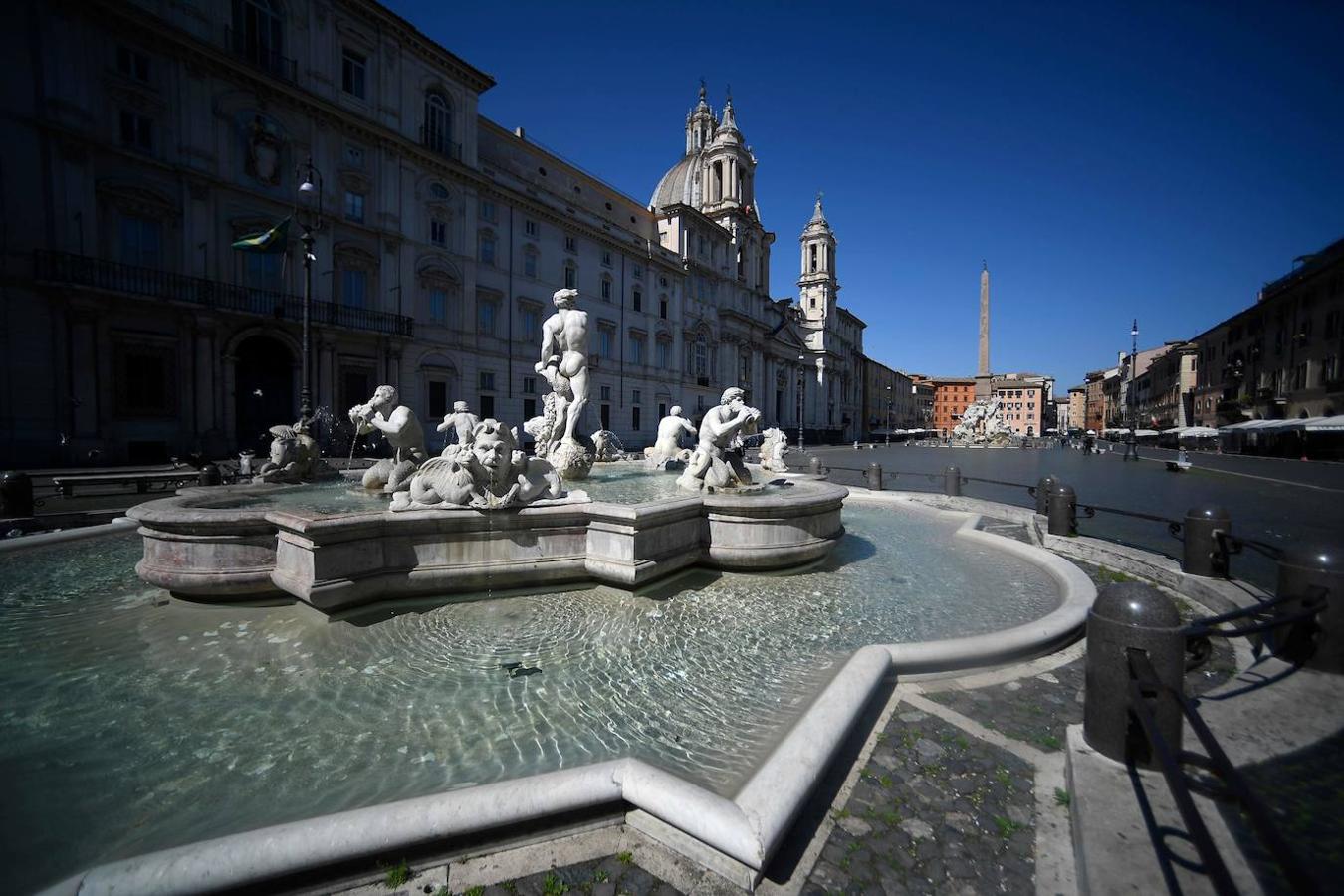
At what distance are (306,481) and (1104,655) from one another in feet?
27.5

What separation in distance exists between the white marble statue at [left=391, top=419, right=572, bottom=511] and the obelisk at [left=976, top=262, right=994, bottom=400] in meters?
63.3

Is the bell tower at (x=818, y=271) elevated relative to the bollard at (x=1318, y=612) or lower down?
elevated

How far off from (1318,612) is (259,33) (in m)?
29.9

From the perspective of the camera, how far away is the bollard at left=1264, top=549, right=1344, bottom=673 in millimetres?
2811

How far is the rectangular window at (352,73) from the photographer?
21.8 metres

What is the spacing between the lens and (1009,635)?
11.6 ft

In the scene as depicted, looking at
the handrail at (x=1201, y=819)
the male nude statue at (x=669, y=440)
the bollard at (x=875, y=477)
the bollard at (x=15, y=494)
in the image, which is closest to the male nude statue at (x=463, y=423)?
the male nude statue at (x=669, y=440)

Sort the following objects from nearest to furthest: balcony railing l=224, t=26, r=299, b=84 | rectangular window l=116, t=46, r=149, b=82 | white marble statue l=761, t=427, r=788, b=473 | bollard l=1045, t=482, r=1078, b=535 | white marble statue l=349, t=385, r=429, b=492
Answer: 1. white marble statue l=349, t=385, r=429, b=492
2. bollard l=1045, t=482, r=1078, b=535
3. white marble statue l=761, t=427, r=788, b=473
4. rectangular window l=116, t=46, r=149, b=82
5. balcony railing l=224, t=26, r=299, b=84

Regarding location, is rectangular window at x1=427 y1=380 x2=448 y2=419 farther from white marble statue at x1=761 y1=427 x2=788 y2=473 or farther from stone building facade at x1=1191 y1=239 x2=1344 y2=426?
stone building facade at x1=1191 y1=239 x2=1344 y2=426

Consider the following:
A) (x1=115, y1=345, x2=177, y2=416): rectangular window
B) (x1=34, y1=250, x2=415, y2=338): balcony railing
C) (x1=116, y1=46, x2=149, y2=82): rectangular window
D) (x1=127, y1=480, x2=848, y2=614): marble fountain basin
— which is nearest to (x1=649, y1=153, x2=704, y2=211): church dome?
(x1=34, y1=250, x2=415, y2=338): balcony railing

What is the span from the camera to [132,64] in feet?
54.5

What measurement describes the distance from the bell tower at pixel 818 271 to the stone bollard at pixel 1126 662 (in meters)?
71.9

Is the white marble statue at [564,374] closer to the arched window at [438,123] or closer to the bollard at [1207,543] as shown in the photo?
the bollard at [1207,543]

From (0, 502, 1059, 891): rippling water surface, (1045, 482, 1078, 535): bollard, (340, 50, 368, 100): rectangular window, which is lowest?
(0, 502, 1059, 891): rippling water surface
